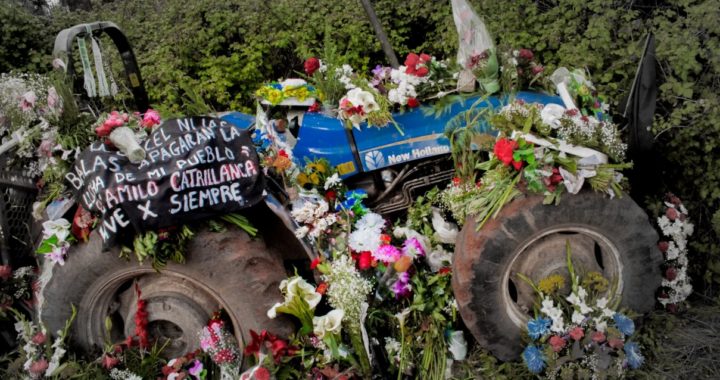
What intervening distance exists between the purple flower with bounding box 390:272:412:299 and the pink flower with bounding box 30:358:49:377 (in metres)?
2.13

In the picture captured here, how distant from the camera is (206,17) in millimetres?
6883

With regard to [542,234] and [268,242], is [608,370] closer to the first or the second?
[542,234]

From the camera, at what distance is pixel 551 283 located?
315 cm

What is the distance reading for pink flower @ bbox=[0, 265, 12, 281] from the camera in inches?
134

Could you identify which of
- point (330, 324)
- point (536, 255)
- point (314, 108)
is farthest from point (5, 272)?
point (536, 255)

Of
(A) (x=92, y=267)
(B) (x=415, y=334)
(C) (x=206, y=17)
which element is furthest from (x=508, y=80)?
(C) (x=206, y=17)

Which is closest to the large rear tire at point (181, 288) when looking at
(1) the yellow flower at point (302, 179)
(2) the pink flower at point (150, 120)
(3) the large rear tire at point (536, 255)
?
(1) the yellow flower at point (302, 179)

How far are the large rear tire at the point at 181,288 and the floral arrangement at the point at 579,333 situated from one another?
1451mm

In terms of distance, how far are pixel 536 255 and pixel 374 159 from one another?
1173mm

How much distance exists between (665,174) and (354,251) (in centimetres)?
235

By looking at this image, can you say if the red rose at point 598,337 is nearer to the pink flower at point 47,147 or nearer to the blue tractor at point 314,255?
the blue tractor at point 314,255

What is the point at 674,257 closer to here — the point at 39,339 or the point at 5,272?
the point at 39,339

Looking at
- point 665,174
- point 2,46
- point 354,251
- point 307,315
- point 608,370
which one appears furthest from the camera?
point 2,46

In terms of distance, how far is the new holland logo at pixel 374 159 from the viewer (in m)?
3.66
